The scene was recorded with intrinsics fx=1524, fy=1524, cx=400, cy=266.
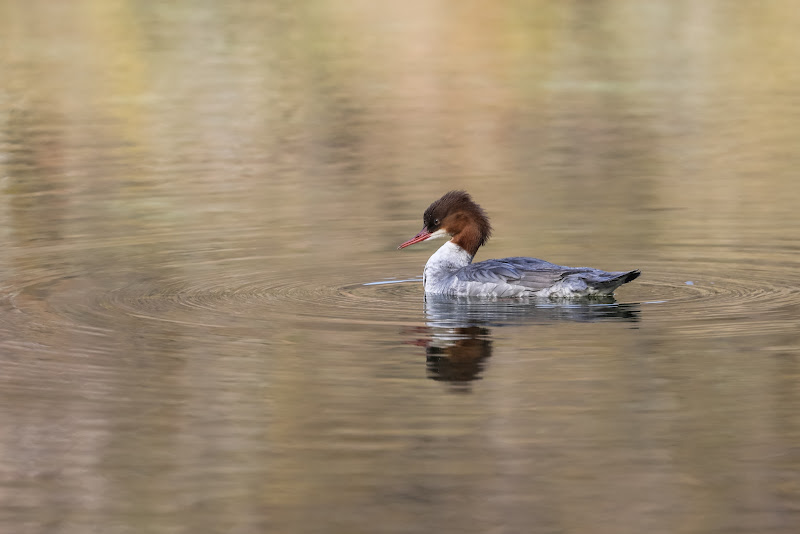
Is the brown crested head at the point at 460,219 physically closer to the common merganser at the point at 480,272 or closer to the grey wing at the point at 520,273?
the common merganser at the point at 480,272

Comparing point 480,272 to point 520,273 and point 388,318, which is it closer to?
point 520,273

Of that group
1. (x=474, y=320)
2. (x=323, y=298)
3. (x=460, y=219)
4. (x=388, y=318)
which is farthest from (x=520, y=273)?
(x=323, y=298)

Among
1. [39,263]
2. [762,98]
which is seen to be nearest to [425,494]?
[39,263]

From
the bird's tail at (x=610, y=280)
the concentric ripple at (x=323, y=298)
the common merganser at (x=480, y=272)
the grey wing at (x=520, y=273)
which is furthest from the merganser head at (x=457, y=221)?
the bird's tail at (x=610, y=280)

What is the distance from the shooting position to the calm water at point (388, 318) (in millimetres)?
6574

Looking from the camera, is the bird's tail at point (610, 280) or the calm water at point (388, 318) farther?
the bird's tail at point (610, 280)

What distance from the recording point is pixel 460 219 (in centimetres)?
1163

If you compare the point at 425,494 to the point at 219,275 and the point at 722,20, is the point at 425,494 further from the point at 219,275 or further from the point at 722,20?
the point at 722,20

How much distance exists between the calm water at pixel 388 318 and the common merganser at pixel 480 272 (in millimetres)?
147

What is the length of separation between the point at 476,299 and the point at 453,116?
12.7 m

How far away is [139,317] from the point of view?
1016cm

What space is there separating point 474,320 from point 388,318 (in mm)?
566

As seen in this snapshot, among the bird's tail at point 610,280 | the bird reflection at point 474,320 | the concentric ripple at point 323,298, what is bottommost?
the bird reflection at point 474,320

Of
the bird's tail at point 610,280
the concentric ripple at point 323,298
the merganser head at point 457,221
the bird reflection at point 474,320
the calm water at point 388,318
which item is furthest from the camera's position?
the merganser head at point 457,221
